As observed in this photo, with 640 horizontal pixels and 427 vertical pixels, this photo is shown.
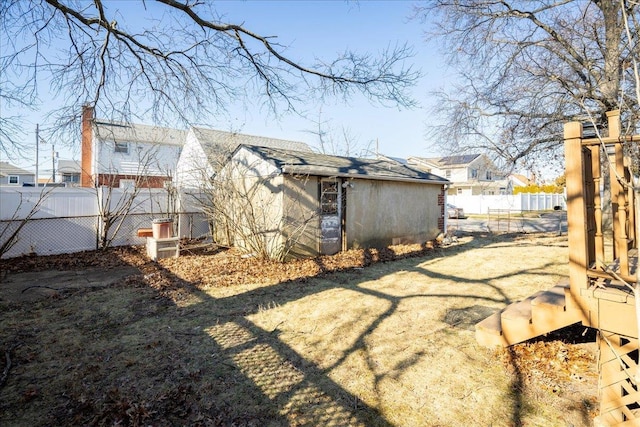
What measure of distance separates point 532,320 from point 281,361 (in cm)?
273

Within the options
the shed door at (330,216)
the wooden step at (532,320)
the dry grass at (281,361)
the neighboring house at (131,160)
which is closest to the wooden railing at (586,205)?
the wooden step at (532,320)

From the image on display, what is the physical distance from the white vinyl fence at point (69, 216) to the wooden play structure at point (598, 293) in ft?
35.0

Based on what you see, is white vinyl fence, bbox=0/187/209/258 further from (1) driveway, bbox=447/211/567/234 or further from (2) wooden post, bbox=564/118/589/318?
(1) driveway, bbox=447/211/567/234

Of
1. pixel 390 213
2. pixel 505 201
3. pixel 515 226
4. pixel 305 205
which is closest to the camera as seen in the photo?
pixel 305 205

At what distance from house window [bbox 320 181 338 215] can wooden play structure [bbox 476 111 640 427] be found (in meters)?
6.27

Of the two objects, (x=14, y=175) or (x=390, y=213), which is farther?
(x=14, y=175)

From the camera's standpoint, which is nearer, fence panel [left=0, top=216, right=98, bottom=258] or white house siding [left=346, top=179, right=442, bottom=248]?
fence panel [left=0, top=216, right=98, bottom=258]

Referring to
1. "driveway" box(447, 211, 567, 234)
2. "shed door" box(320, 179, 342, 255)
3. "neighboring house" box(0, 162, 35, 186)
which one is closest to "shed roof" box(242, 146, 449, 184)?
"shed door" box(320, 179, 342, 255)

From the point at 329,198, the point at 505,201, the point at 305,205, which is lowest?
the point at 305,205

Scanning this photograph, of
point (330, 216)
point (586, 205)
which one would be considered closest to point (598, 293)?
point (586, 205)

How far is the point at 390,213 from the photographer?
36.3 feet

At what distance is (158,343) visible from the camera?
4.02 m

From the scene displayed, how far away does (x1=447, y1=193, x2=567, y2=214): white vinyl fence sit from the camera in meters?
30.3

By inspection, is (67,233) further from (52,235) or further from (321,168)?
(321,168)
